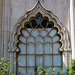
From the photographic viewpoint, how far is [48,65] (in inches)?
423

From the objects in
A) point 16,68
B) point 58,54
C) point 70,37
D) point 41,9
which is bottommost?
point 16,68

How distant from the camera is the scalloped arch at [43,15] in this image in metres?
10.4

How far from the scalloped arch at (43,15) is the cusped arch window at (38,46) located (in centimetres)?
32

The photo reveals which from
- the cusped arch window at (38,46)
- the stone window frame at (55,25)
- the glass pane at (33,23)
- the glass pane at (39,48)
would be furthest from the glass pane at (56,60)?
the glass pane at (33,23)

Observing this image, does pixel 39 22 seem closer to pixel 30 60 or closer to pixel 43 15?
pixel 43 15

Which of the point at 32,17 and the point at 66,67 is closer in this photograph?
the point at 66,67

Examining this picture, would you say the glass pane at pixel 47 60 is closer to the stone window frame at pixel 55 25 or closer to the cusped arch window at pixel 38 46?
the cusped arch window at pixel 38 46

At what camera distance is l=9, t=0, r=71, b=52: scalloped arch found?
10.4 metres

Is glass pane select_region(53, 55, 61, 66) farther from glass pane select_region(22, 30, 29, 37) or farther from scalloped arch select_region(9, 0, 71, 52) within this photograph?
glass pane select_region(22, 30, 29, 37)

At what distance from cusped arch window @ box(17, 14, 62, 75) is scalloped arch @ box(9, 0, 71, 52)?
317mm

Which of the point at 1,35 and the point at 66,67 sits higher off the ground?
the point at 1,35

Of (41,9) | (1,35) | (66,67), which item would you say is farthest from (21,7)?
(66,67)

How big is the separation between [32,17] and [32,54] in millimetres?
2420

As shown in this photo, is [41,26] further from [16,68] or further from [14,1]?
[16,68]
